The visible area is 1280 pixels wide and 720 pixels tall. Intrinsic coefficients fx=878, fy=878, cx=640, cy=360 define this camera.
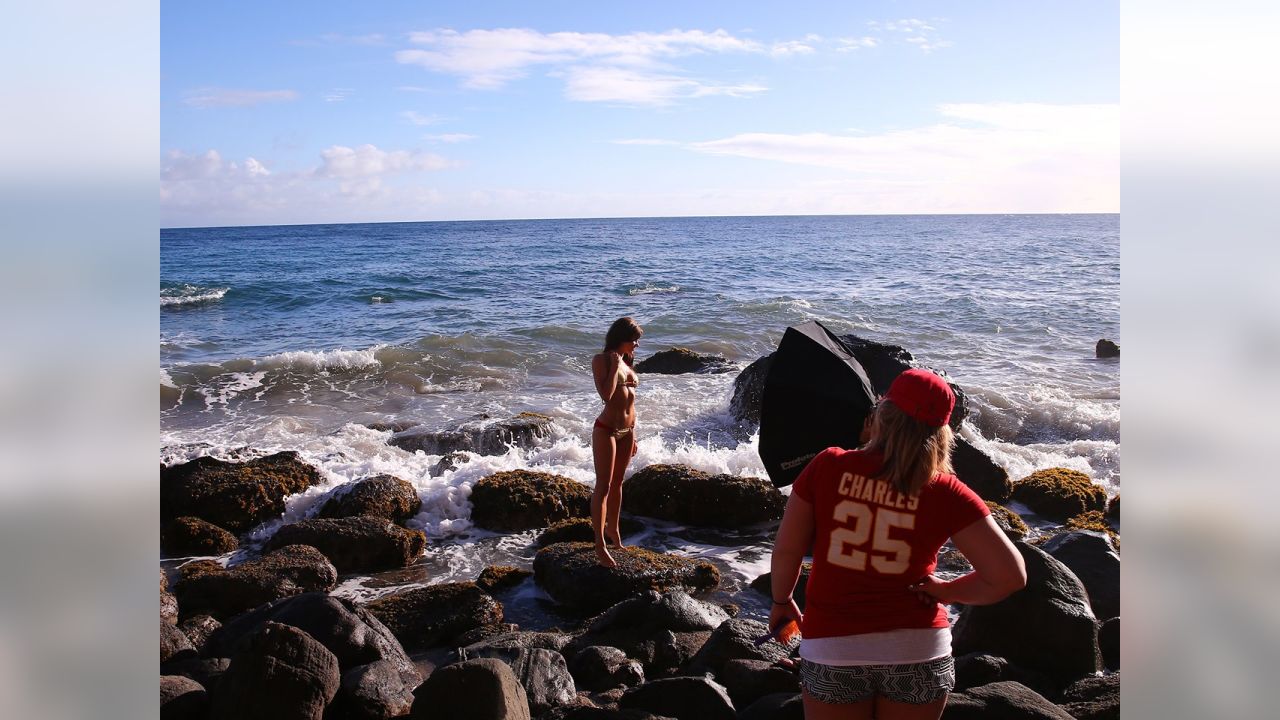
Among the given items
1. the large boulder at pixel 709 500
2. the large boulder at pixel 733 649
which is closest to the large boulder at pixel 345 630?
the large boulder at pixel 733 649

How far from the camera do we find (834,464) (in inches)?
108

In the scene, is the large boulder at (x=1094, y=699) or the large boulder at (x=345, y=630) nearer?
the large boulder at (x=1094, y=699)

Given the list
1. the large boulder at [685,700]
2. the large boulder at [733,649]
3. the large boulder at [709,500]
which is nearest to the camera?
the large boulder at [685,700]

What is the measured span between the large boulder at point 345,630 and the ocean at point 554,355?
1.66m

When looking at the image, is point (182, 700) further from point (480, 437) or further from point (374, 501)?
point (480, 437)

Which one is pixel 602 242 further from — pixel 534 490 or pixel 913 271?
pixel 534 490

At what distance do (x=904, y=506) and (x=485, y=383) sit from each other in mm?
14473

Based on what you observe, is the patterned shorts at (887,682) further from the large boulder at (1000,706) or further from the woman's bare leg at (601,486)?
the woman's bare leg at (601,486)

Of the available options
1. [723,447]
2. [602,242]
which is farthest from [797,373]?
[602,242]

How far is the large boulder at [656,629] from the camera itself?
5242 millimetres

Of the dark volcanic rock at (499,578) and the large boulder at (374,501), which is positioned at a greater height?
the large boulder at (374,501)

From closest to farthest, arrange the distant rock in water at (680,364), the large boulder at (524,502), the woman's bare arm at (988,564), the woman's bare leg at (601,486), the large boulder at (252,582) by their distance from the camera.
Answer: the woman's bare arm at (988,564) → the large boulder at (252,582) → the woman's bare leg at (601,486) → the large boulder at (524,502) → the distant rock in water at (680,364)

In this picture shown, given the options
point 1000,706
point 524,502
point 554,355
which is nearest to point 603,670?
point 1000,706
